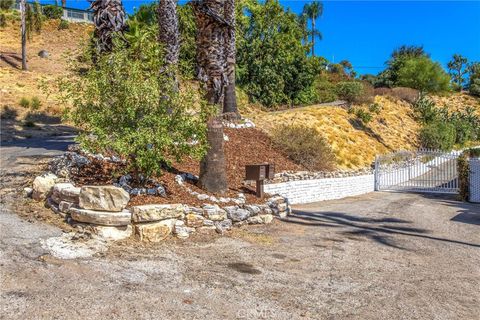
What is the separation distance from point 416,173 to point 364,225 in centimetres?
1324

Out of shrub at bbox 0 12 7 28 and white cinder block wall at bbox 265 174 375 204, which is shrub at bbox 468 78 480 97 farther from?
shrub at bbox 0 12 7 28

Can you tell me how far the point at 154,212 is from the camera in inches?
291

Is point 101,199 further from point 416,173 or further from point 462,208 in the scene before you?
point 416,173

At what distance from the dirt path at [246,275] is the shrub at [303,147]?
7493mm

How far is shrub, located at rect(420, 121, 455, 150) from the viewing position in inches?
1139

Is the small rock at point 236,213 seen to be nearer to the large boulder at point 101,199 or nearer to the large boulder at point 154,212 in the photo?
the large boulder at point 154,212

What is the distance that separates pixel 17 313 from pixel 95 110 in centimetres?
497

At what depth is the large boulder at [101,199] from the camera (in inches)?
277

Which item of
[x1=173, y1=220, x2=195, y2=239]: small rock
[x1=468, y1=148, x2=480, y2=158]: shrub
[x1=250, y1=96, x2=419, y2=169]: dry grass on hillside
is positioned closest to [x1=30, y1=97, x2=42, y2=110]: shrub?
[x1=250, y1=96, x2=419, y2=169]: dry grass on hillside

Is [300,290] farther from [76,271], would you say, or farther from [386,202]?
[386,202]

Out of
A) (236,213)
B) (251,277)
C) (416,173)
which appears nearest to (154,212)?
(236,213)

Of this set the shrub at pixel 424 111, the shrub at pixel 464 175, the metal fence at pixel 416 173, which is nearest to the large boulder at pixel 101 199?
the shrub at pixel 464 175

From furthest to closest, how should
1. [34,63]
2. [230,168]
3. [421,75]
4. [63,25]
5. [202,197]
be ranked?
[63,25], [421,75], [34,63], [230,168], [202,197]

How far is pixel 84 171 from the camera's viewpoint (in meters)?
9.04
